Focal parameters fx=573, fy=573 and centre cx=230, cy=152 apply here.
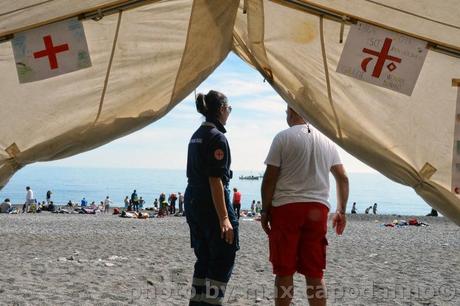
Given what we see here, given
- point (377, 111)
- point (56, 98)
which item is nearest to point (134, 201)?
point (56, 98)

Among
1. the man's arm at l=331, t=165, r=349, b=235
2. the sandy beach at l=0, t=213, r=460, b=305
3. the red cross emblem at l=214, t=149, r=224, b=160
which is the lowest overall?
the sandy beach at l=0, t=213, r=460, b=305

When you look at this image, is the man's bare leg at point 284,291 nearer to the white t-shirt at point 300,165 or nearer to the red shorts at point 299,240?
the red shorts at point 299,240

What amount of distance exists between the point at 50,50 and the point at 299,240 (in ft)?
8.83

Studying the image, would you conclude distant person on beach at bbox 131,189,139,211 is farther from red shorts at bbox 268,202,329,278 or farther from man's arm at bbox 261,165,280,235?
red shorts at bbox 268,202,329,278

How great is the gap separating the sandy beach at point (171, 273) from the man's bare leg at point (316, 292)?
2520mm

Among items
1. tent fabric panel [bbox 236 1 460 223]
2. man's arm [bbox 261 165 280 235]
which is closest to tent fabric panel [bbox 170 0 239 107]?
tent fabric panel [bbox 236 1 460 223]

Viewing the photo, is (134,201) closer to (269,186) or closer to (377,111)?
(269,186)

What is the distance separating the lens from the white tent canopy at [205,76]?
15.9ft

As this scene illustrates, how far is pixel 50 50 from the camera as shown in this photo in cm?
482

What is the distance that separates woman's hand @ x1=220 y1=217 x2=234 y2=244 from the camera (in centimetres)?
485

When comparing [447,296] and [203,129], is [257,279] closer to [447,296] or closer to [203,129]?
[447,296]

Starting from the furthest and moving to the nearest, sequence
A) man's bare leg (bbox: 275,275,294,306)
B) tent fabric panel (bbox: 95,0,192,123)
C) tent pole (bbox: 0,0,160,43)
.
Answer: tent fabric panel (bbox: 95,0,192,123) < man's bare leg (bbox: 275,275,294,306) < tent pole (bbox: 0,0,160,43)

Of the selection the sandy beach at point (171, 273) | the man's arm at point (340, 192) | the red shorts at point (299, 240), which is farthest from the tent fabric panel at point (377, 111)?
the sandy beach at point (171, 273)

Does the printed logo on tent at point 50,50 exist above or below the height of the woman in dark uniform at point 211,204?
above
